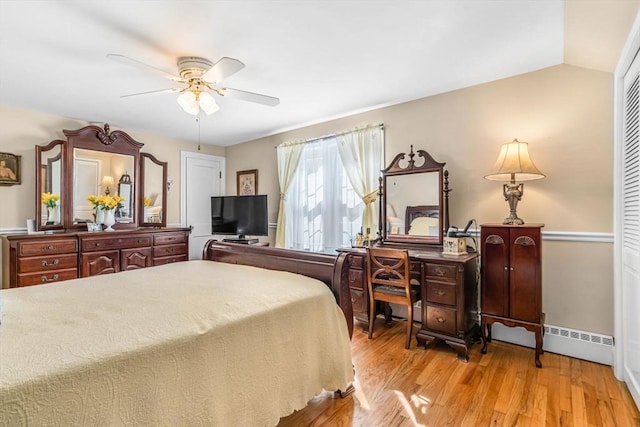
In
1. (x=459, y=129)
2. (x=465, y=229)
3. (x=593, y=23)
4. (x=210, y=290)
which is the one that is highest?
(x=593, y=23)

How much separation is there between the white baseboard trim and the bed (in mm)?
1762

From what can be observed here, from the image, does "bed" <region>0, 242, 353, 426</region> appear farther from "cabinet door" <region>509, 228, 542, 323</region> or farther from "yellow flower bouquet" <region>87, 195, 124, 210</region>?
"yellow flower bouquet" <region>87, 195, 124, 210</region>

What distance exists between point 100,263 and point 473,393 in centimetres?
410

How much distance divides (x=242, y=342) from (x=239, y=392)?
0.71 ft

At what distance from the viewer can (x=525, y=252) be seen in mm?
2484

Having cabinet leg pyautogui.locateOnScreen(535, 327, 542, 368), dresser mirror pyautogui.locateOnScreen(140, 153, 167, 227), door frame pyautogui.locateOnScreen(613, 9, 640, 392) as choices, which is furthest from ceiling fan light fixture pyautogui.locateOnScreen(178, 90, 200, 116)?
cabinet leg pyautogui.locateOnScreen(535, 327, 542, 368)

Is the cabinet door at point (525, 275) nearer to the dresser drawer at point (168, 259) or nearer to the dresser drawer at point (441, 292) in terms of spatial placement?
the dresser drawer at point (441, 292)

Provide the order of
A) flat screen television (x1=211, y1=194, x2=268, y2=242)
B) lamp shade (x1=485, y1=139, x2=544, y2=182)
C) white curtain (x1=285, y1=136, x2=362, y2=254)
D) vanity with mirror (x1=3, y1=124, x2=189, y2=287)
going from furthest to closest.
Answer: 1. flat screen television (x1=211, y1=194, x2=268, y2=242)
2. white curtain (x1=285, y1=136, x2=362, y2=254)
3. vanity with mirror (x1=3, y1=124, x2=189, y2=287)
4. lamp shade (x1=485, y1=139, x2=544, y2=182)

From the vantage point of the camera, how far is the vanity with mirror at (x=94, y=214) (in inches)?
135

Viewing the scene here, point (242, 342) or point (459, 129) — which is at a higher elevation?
point (459, 129)

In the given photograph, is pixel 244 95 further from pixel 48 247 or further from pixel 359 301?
pixel 48 247

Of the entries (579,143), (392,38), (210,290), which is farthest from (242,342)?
(579,143)

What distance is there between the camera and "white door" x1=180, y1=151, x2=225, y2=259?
17.0ft

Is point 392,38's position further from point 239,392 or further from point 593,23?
point 239,392
